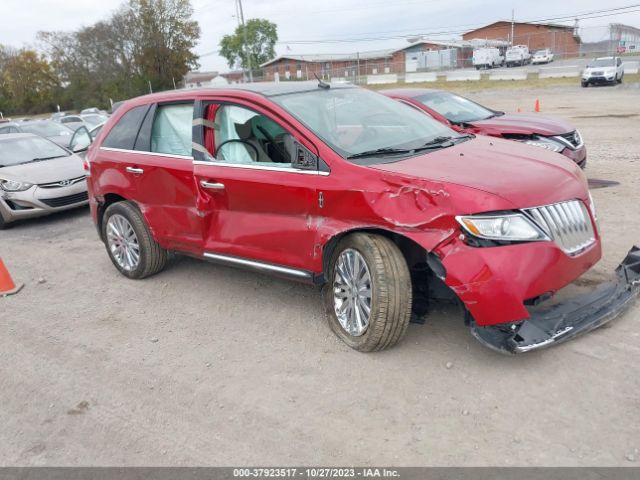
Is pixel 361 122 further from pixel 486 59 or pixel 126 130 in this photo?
pixel 486 59

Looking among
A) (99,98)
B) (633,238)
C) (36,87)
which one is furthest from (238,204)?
(36,87)

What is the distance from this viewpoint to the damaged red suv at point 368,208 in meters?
3.44

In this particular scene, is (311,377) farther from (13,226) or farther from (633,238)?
(13,226)

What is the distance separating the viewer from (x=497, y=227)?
3.41 m

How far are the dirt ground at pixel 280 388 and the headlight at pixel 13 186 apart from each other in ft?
12.7

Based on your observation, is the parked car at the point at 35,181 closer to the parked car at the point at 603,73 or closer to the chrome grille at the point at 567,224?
the chrome grille at the point at 567,224

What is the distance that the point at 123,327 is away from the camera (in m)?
4.84

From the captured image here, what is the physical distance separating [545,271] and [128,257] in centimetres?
415

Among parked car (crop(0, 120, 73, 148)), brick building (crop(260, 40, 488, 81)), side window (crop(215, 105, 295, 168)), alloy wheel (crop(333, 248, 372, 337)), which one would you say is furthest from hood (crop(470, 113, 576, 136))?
brick building (crop(260, 40, 488, 81))

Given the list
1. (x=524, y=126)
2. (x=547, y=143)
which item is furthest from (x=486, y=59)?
(x=547, y=143)

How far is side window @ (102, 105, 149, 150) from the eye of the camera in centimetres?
560

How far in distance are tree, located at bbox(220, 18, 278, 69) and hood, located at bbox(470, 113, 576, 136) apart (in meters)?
98.2

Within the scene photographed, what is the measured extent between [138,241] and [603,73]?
29327 mm

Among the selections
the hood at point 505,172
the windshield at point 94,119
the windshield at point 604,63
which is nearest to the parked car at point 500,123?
the hood at point 505,172
